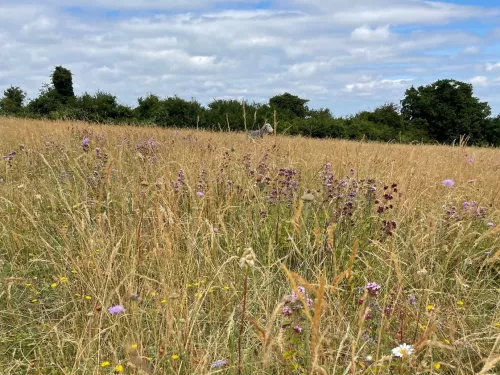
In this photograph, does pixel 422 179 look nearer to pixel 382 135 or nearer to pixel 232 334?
pixel 232 334

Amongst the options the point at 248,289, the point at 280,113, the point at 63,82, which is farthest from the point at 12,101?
the point at 248,289

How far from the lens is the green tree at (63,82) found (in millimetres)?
21125

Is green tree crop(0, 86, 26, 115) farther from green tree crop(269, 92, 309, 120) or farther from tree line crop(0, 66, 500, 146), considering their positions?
green tree crop(269, 92, 309, 120)

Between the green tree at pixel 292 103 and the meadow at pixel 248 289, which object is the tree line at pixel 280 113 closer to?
the green tree at pixel 292 103

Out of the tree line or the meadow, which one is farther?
the tree line

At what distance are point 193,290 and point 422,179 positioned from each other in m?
2.70

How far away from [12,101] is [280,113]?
537 inches

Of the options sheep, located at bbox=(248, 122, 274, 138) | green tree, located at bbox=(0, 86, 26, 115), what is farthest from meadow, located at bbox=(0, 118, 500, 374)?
green tree, located at bbox=(0, 86, 26, 115)

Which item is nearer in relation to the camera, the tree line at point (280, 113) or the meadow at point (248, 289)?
the meadow at point (248, 289)

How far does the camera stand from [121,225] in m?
2.78

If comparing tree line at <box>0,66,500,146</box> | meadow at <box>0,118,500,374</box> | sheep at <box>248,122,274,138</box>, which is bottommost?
meadow at <box>0,118,500,374</box>

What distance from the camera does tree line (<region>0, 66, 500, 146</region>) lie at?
17547 millimetres

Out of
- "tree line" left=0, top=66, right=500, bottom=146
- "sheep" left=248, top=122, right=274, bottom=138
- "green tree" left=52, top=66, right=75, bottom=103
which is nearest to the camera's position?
"sheep" left=248, top=122, right=274, bottom=138

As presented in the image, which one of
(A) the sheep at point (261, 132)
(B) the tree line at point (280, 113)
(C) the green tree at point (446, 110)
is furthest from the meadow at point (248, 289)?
(C) the green tree at point (446, 110)
